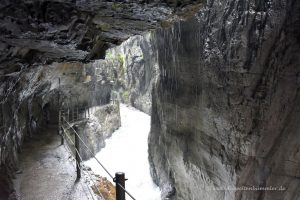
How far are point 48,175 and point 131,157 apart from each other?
11110 millimetres

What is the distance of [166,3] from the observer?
3.50 metres

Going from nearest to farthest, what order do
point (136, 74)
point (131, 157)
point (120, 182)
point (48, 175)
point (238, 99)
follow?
point (120, 182), point (238, 99), point (48, 175), point (131, 157), point (136, 74)

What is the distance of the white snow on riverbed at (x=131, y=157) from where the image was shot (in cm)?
1302

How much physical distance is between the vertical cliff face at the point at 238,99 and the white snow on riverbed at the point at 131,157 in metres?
3.35

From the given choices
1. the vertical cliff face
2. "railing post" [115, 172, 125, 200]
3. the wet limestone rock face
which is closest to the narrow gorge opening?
the vertical cliff face

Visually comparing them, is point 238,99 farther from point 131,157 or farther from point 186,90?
point 131,157

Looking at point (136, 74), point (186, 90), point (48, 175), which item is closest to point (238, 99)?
point (186, 90)

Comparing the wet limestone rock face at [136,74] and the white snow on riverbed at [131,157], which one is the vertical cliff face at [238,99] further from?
the wet limestone rock face at [136,74]

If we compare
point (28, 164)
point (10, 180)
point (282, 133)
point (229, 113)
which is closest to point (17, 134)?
point (28, 164)

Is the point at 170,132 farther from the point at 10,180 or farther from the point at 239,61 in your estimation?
the point at 10,180

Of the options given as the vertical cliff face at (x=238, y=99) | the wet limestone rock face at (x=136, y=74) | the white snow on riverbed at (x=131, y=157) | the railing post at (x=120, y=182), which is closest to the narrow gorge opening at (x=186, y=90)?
the vertical cliff face at (x=238, y=99)

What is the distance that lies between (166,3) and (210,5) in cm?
472

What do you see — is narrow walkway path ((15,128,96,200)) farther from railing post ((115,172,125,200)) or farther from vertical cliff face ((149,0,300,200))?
vertical cliff face ((149,0,300,200))

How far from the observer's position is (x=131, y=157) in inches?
721
